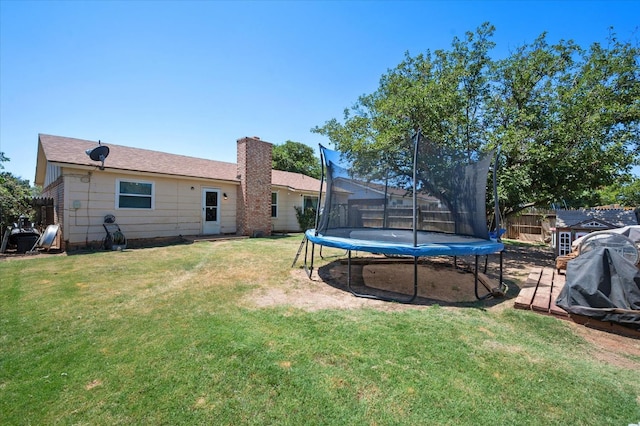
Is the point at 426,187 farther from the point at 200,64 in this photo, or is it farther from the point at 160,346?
the point at 200,64

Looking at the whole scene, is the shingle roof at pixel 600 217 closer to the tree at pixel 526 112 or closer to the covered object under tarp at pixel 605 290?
the tree at pixel 526 112

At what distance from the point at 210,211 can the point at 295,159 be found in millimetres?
21914

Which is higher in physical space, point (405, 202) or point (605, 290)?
point (405, 202)

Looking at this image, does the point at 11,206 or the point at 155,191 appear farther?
the point at 11,206

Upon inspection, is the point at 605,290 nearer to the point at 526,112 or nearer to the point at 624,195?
the point at 526,112

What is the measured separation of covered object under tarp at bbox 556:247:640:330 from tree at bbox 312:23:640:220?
142 inches

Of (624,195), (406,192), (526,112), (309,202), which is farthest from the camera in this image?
(309,202)

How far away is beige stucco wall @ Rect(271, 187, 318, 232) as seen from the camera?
13.7 meters

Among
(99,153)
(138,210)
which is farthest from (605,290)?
(99,153)

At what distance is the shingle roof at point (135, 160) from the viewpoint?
806 cm

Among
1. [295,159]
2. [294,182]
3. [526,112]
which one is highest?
[295,159]

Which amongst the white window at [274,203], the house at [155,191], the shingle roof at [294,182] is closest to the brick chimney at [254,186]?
the house at [155,191]

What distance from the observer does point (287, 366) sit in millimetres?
2232

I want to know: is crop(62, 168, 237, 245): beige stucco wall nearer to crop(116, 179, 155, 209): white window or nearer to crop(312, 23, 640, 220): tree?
crop(116, 179, 155, 209): white window
